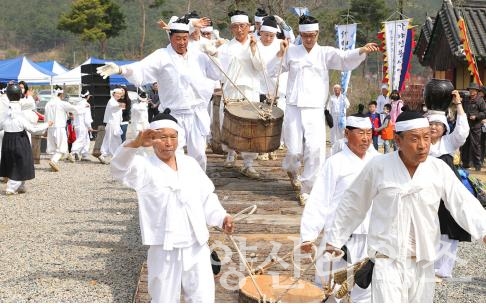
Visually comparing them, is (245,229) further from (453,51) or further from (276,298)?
(453,51)

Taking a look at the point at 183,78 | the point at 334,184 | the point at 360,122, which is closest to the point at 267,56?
the point at 183,78

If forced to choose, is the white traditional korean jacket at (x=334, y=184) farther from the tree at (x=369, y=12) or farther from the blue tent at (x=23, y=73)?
the tree at (x=369, y=12)

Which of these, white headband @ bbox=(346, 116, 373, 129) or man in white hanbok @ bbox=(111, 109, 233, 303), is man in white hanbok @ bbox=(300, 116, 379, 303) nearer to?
white headband @ bbox=(346, 116, 373, 129)

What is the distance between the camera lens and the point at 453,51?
60.5 ft

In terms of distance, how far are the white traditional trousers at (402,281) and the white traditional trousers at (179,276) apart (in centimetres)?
108

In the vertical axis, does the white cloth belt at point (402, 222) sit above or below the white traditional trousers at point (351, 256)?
above

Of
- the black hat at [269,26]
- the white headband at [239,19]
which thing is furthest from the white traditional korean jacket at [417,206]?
the white headband at [239,19]

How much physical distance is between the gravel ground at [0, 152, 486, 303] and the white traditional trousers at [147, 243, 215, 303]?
2028 millimetres

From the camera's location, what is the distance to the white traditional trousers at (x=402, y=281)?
4070mm

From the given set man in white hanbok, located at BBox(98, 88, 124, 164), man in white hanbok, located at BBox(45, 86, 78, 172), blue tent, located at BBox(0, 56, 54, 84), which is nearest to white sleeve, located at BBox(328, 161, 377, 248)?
man in white hanbok, located at BBox(45, 86, 78, 172)

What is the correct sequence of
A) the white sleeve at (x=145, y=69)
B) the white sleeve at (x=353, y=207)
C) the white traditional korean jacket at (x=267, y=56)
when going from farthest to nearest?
the white traditional korean jacket at (x=267, y=56), the white sleeve at (x=145, y=69), the white sleeve at (x=353, y=207)

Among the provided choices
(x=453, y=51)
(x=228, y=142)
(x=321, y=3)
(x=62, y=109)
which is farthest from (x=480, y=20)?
(x=228, y=142)

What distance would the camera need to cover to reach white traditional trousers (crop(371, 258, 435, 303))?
4070mm

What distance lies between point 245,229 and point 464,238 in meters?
2.01
